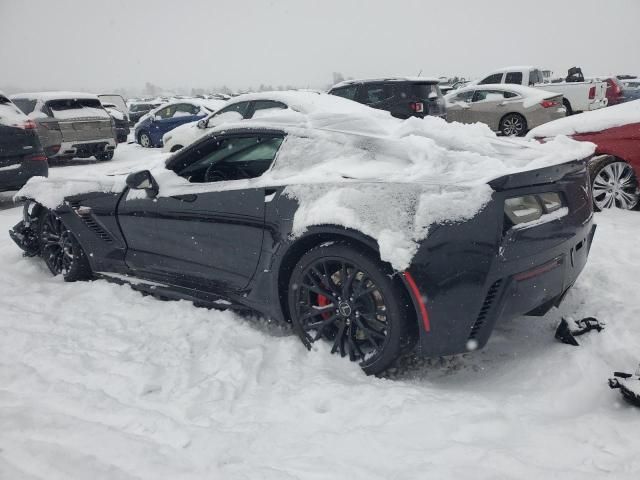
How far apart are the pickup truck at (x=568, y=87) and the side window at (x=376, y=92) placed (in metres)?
6.29

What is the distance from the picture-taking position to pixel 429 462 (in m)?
→ 1.96

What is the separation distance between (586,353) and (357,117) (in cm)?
204

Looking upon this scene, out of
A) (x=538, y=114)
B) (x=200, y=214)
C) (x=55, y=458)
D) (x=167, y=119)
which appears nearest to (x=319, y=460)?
(x=55, y=458)

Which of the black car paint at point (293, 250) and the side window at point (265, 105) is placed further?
the side window at point (265, 105)

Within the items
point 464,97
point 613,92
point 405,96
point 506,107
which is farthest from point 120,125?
point 613,92

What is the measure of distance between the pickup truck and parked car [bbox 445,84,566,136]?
2.14 meters

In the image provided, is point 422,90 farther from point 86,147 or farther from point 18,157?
point 86,147

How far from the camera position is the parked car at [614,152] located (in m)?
4.99

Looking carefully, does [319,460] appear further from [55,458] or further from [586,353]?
[586,353]

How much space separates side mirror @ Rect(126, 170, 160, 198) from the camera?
3.42 meters

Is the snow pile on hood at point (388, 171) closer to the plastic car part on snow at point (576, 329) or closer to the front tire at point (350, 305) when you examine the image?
the front tire at point (350, 305)

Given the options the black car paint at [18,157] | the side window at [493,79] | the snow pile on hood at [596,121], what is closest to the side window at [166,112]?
the black car paint at [18,157]

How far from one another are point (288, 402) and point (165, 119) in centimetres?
1344

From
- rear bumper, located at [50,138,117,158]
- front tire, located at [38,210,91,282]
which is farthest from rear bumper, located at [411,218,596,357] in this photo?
rear bumper, located at [50,138,117,158]
